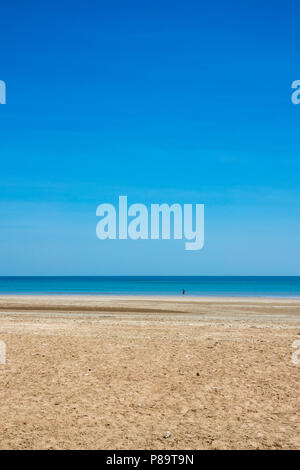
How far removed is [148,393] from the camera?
1076 cm

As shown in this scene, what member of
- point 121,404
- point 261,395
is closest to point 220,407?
point 261,395

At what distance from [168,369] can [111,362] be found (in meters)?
1.71

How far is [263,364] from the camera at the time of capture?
13055mm

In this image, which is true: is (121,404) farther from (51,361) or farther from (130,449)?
(51,361)

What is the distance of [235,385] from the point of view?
11.3 m

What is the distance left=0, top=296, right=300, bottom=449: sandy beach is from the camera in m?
8.54

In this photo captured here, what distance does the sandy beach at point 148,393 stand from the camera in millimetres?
8539
